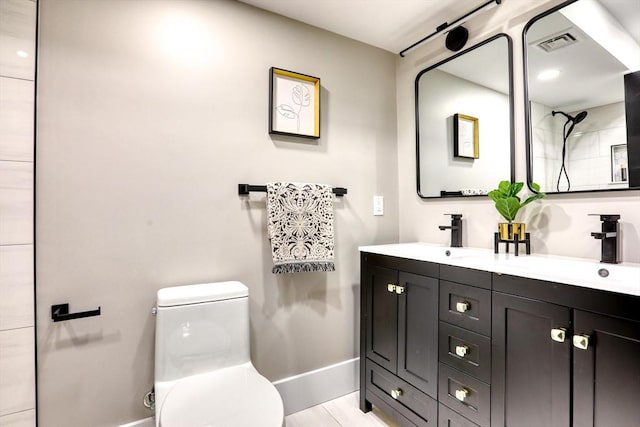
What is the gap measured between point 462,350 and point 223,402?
94cm

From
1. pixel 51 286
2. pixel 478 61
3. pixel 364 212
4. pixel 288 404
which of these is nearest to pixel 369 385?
pixel 288 404

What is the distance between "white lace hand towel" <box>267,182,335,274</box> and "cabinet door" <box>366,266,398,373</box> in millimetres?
270

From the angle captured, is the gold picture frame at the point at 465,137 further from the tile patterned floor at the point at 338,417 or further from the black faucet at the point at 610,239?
the tile patterned floor at the point at 338,417

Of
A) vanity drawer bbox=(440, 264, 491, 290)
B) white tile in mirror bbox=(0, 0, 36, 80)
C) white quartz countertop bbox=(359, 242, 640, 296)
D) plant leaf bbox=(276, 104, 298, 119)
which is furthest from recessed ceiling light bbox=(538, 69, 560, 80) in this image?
white tile in mirror bbox=(0, 0, 36, 80)

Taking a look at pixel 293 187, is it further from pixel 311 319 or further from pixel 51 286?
pixel 51 286

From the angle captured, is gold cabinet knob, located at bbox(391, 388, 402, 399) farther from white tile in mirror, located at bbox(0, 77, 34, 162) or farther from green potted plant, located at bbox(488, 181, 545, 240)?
white tile in mirror, located at bbox(0, 77, 34, 162)

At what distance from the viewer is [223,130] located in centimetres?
163

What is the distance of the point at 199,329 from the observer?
1367mm

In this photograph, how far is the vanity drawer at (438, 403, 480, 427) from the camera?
1.26 metres

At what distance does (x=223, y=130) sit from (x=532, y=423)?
1.77 m

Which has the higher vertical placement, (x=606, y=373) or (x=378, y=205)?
(x=378, y=205)

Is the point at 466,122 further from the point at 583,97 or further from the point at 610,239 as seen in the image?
the point at 610,239

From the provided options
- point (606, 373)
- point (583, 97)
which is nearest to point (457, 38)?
point (583, 97)

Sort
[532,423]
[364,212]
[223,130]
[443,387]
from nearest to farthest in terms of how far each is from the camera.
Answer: [532,423], [443,387], [223,130], [364,212]
